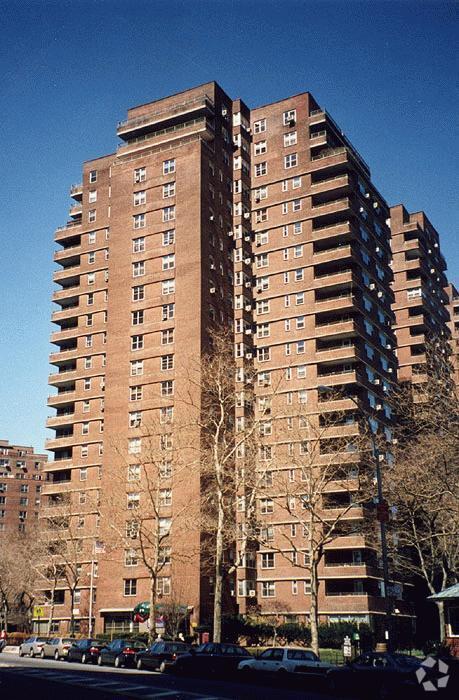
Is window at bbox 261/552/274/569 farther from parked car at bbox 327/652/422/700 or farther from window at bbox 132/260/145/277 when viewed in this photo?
parked car at bbox 327/652/422/700

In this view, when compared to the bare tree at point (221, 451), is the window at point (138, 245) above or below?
above

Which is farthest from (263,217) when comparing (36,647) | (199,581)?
(36,647)

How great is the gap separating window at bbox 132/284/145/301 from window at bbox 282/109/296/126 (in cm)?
2485

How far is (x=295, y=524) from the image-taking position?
6950 cm

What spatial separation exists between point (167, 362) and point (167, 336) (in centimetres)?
255

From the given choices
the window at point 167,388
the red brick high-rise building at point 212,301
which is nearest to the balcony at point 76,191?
the red brick high-rise building at point 212,301

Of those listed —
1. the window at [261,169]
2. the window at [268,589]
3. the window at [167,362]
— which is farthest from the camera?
Answer: the window at [261,169]

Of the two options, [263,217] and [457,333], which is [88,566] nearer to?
[263,217]

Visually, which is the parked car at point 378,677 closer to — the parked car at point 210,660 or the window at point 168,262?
the parked car at point 210,660

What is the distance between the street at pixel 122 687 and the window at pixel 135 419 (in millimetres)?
37633

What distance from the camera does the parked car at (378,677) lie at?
84.6ft

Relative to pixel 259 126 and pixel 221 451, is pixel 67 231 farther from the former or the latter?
pixel 221 451

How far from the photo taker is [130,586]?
67.9 m

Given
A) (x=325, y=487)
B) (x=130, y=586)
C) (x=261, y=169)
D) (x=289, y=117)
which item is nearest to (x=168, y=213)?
(x=261, y=169)
